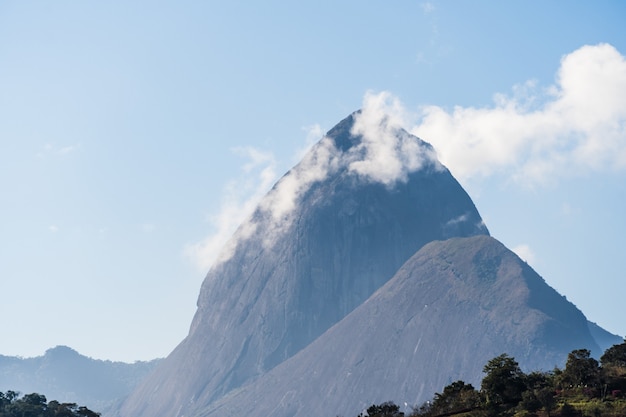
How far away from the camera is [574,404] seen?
128375 millimetres

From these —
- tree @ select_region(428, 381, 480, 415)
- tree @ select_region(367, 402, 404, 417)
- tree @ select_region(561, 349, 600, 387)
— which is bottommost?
tree @ select_region(367, 402, 404, 417)

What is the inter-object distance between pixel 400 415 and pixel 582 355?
29.2 metres

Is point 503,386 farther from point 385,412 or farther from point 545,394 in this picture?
point 385,412

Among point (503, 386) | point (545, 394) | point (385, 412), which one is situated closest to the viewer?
point (545, 394)

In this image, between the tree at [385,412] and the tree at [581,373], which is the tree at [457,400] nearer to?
the tree at [385,412]

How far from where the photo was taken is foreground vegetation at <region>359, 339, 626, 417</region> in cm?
12600

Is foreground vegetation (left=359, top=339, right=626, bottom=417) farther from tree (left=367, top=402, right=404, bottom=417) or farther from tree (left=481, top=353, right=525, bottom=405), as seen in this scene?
tree (left=367, top=402, right=404, bottom=417)

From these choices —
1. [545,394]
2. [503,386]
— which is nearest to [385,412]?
[503,386]

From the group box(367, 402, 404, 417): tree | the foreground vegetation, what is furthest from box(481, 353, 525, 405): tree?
box(367, 402, 404, 417): tree

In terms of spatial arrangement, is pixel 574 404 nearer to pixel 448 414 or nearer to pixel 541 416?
pixel 541 416

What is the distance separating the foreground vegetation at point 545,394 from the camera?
126m

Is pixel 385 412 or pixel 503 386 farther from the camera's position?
pixel 385 412

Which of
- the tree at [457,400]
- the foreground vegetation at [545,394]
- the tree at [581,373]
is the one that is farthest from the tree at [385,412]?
the tree at [581,373]

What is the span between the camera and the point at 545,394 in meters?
129
